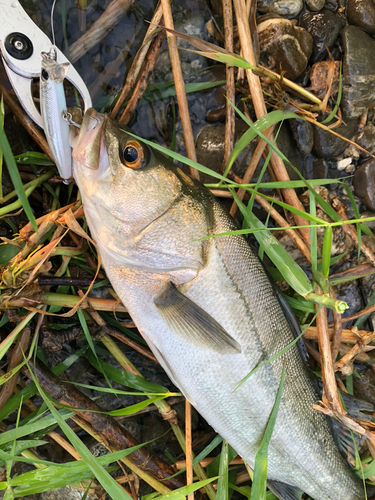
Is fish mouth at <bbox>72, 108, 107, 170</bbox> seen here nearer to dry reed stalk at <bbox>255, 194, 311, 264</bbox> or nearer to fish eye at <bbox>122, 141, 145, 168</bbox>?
fish eye at <bbox>122, 141, 145, 168</bbox>

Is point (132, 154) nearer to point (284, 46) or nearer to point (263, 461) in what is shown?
point (284, 46)

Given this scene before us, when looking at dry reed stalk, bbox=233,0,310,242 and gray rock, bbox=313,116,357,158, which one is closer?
dry reed stalk, bbox=233,0,310,242

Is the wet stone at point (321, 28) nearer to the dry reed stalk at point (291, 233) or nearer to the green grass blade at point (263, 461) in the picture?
the dry reed stalk at point (291, 233)

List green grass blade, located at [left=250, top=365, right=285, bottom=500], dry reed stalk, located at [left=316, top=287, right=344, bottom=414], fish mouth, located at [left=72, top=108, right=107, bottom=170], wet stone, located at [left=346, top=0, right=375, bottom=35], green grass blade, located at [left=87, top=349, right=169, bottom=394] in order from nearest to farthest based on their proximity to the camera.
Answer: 1. fish mouth, located at [left=72, top=108, right=107, bottom=170]
2. green grass blade, located at [left=250, top=365, right=285, bottom=500]
3. dry reed stalk, located at [left=316, top=287, right=344, bottom=414]
4. green grass blade, located at [left=87, top=349, right=169, bottom=394]
5. wet stone, located at [left=346, top=0, right=375, bottom=35]

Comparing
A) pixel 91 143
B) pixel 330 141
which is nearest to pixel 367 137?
pixel 330 141

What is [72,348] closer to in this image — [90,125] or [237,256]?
[237,256]

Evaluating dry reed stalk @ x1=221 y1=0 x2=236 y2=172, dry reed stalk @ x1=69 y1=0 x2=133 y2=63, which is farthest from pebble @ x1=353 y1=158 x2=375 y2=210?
dry reed stalk @ x1=69 y1=0 x2=133 y2=63
